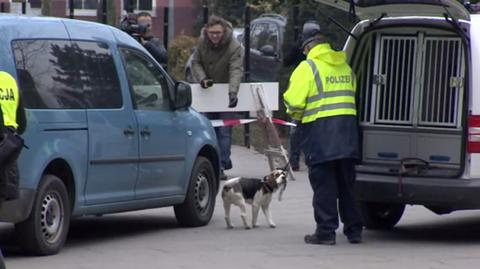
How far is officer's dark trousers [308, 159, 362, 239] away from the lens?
1161 centimetres

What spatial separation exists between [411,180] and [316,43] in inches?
58.0

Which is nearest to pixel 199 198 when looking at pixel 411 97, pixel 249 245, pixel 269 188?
pixel 269 188

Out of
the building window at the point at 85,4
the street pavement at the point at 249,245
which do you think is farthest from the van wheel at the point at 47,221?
the building window at the point at 85,4

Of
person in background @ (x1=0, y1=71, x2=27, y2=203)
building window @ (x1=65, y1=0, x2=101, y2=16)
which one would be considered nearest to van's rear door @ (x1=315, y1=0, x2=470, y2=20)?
person in background @ (x1=0, y1=71, x2=27, y2=203)

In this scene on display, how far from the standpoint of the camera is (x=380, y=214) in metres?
13.0

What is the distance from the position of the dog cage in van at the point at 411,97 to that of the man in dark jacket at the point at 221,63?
14.0ft

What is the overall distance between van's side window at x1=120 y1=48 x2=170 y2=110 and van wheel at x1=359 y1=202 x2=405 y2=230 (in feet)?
7.04

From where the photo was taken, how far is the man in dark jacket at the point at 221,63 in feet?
54.0

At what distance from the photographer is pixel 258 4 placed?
33469 millimetres

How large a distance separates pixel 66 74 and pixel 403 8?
3078 mm

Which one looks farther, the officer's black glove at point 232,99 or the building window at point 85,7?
the building window at point 85,7

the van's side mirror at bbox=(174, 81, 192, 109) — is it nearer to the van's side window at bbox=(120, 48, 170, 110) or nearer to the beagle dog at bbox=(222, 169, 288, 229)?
the van's side window at bbox=(120, 48, 170, 110)

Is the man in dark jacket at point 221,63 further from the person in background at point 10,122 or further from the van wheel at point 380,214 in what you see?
the person in background at point 10,122

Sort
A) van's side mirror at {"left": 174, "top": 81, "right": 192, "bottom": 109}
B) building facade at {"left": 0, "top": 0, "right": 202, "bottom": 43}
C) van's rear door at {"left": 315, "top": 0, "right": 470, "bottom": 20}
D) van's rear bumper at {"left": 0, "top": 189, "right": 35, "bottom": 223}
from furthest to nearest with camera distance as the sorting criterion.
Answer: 1. building facade at {"left": 0, "top": 0, "right": 202, "bottom": 43}
2. van's side mirror at {"left": 174, "top": 81, "right": 192, "bottom": 109}
3. van's rear door at {"left": 315, "top": 0, "right": 470, "bottom": 20}
4. van's rear bumper at {"left": 0, "top": 189, "right": 35, "bottom": 223}
